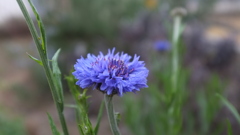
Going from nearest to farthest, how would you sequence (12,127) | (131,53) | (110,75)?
(110,75), (12,127), (131,53)

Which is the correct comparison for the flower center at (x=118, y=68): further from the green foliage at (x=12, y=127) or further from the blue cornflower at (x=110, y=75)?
the green foliage at (x=12, y=127)

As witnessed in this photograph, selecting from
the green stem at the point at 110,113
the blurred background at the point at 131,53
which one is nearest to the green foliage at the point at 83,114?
the green stem at the point at 110,113

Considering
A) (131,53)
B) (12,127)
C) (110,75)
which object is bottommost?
(12,127)

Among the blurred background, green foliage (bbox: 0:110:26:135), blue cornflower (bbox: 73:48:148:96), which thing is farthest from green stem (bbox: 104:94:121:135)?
green foliage (bbox: 0:110:26:135)

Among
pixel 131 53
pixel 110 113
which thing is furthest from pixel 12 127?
pixel 110 113

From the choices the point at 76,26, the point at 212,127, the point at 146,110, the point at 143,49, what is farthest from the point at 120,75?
the point at 76,26

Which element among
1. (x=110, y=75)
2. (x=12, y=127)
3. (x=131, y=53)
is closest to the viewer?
(x=110, y=75)

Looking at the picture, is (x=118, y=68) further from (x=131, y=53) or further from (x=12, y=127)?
(x=131, y=53)
